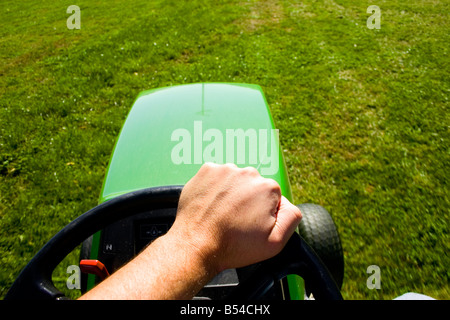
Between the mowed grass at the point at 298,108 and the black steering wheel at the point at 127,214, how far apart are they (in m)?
1.74

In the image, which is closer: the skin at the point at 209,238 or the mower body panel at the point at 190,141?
the skin at the point at 209,238

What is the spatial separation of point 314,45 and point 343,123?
2.45 m

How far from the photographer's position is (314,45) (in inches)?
208

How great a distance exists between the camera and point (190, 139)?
5.76 feet

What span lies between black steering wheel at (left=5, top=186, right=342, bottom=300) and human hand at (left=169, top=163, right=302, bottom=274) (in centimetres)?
4

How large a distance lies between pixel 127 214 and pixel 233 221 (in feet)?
1.34

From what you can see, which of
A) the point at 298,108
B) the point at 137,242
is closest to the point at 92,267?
the point at 137,242

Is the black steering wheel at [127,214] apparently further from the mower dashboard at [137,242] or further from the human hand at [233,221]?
the mower dashboard at [137,242]

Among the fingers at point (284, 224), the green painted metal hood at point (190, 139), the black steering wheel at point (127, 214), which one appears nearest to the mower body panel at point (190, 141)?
the green painted metal hood at point (190, 139)

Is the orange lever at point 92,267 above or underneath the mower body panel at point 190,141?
underneath

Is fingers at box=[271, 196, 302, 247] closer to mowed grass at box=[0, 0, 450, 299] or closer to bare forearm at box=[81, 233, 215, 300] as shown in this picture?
bare forearm at box=[81, 233, 215, 300]

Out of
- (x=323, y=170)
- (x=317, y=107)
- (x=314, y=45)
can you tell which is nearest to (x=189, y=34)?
(x=314, y=45)

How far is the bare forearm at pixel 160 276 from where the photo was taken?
62cm

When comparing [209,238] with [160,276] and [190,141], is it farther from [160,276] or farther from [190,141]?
[190,141]
